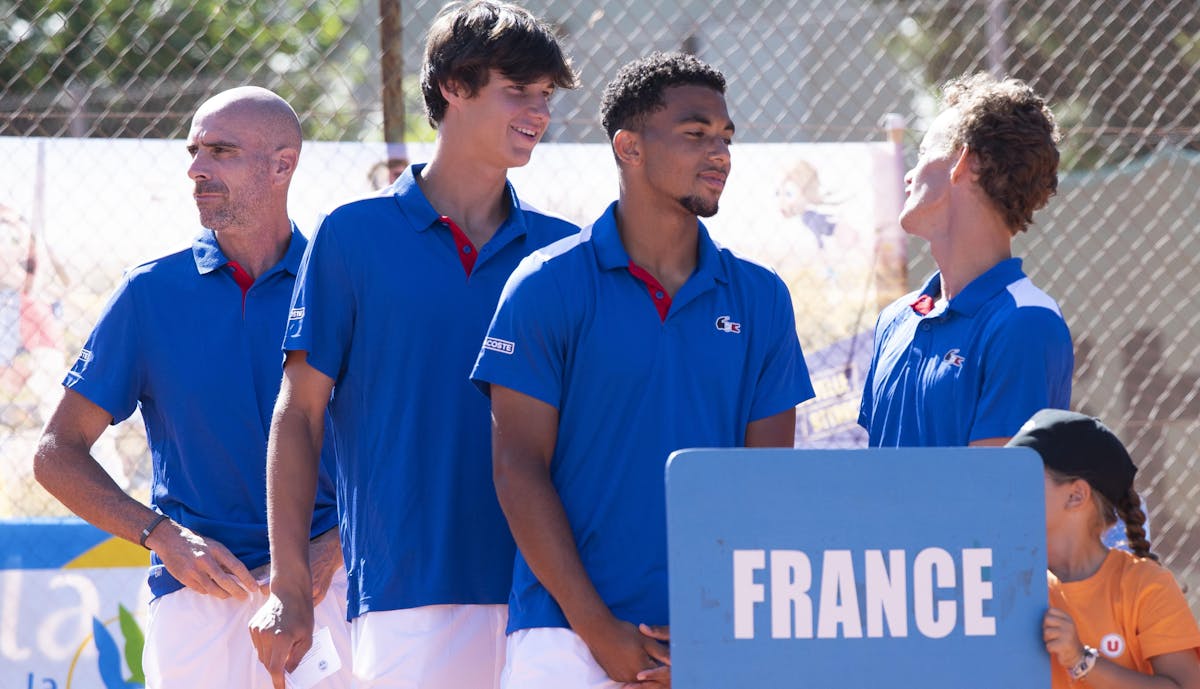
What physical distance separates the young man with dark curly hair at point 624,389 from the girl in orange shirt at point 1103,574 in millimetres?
480

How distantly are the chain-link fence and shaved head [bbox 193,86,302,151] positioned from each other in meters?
1.40

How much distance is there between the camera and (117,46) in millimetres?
8539

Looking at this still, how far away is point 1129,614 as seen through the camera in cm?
246

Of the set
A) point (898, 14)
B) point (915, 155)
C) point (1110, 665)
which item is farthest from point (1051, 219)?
point (1110, 665)

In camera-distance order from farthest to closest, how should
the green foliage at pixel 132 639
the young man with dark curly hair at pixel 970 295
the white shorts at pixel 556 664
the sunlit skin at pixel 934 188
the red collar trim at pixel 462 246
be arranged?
the green foliage at pixel 132 639
the sunlit skin at pixel 934 188
the red collar trim at pixel 462 246
the young man with dark curly hair at pixel 970 295
the white shorts at pixel 556 664

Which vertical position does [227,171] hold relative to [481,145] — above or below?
above

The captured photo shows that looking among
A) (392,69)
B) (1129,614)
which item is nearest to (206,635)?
(1129,614)

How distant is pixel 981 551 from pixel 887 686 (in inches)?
8.4

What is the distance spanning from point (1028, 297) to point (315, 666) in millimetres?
1532

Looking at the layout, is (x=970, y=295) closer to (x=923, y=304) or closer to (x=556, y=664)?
(x=923, y=304)

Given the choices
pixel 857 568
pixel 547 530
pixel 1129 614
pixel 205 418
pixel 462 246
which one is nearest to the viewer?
pixel 857 568

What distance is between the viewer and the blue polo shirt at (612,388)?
7.88 feet

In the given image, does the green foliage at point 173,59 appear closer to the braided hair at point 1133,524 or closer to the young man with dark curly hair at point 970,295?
the young man with dark curly hair at point 970,295

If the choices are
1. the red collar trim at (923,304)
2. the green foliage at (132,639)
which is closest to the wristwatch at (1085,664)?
the red collar trim at (923,304)
